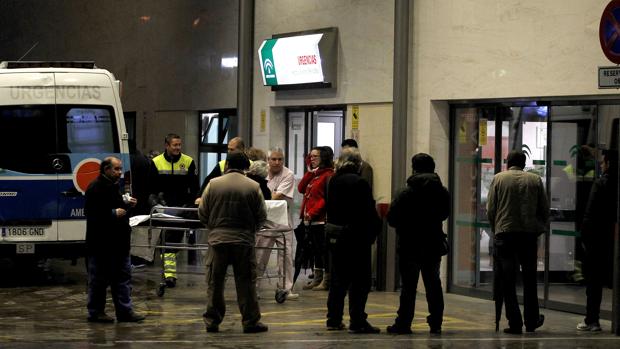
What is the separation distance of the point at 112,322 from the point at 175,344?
1.81 meters

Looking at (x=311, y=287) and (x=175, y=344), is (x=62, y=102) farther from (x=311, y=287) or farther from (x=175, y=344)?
(x=175, y=344)

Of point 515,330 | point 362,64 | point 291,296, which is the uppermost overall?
point 362,64

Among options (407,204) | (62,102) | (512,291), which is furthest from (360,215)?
(62,102)

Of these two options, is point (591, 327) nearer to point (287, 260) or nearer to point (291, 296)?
point (287, 260)

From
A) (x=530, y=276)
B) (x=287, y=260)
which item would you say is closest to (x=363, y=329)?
(x=530, y=276)

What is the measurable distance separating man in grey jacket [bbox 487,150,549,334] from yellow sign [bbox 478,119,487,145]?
300 centimetres

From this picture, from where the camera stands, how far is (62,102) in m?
15.6

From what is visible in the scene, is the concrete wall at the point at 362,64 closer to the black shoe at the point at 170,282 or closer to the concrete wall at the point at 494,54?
the concrete wall at the point at 494,54

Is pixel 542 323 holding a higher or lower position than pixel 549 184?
lower

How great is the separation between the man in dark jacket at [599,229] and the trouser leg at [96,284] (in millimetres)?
4888

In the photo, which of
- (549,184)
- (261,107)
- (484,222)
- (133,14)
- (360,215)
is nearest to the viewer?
(360,215)

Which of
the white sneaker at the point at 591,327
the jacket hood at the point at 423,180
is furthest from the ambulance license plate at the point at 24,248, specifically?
the white sneaker at the point at 591,327

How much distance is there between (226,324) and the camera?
40.4 feet

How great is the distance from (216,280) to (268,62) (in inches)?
284
